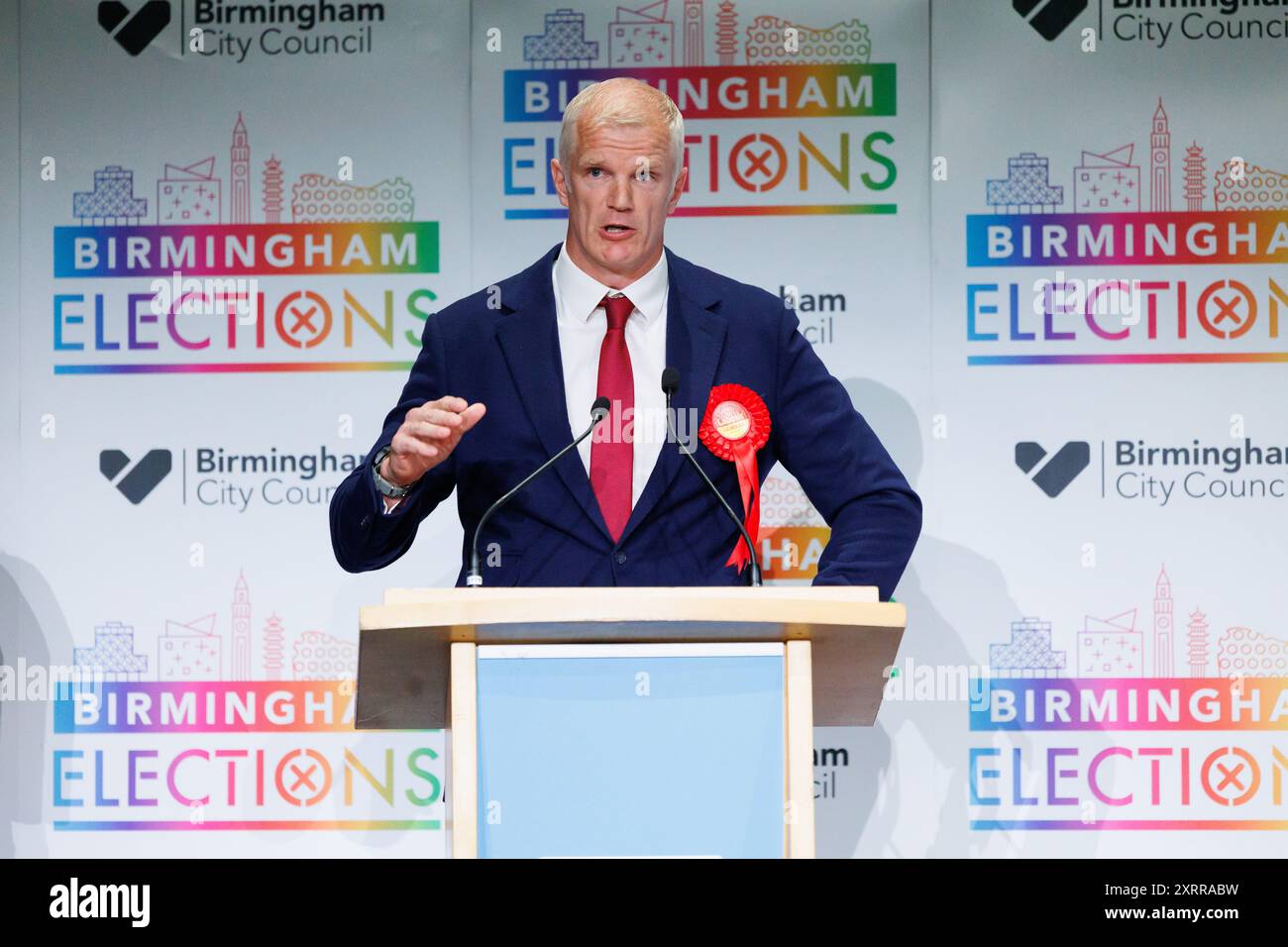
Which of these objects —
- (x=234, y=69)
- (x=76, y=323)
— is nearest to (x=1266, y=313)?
(x=234, y=69)

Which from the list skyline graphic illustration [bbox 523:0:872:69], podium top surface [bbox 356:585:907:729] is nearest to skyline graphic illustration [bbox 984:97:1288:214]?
skyline graphic illustration [bbox 523:0:872:69]

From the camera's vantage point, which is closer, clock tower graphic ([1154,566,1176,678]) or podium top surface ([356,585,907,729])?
podium top surface ([356,585,907,729])

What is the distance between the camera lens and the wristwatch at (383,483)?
9.08ft

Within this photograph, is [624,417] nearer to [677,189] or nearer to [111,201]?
[677,189]

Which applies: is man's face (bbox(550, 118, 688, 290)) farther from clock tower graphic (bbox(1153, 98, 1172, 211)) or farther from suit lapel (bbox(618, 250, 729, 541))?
clock tower graphic (bbox(1153, 98, 1172, 211))

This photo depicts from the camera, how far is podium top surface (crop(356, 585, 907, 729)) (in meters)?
2.19

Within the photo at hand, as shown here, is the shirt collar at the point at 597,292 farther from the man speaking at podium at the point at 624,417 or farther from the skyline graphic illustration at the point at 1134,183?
the skyline graphic illustration at the point at 1134,183

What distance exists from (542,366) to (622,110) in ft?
1.65

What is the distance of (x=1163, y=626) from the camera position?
432 centimetres

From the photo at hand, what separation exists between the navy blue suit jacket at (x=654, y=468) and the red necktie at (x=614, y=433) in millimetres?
49

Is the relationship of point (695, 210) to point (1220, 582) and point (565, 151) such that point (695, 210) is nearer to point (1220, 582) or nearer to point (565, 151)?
point (565, 151)

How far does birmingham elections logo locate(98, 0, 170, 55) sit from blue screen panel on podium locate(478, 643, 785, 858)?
9.51ft

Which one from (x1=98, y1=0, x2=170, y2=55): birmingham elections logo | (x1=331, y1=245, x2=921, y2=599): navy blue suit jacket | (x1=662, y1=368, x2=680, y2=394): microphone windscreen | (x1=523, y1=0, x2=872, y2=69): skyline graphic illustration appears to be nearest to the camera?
(x1=662, y1=368, x2=680, y2=394): microphone windscreen

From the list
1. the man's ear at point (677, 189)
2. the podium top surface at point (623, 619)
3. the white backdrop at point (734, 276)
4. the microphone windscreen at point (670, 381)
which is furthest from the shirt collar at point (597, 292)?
the white backdrop at point (734, 276)
